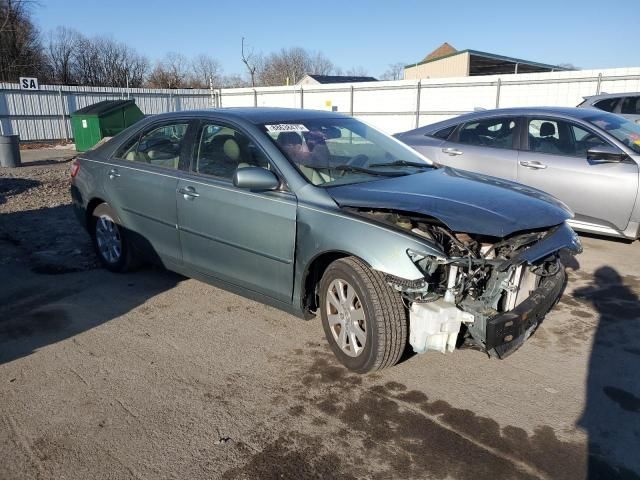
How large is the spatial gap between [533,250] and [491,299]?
0.49 m

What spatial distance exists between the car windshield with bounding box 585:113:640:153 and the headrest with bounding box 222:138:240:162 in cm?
422

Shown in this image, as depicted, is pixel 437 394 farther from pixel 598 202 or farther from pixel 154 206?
pixel 598 202

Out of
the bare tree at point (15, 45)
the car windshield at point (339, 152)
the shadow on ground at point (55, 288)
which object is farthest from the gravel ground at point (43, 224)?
the bare tree at point (15, 45)

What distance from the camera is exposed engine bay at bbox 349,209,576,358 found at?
2.93 metres

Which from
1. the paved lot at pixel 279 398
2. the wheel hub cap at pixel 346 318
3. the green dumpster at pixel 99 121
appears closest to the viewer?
the paved lot at pixel 279 398

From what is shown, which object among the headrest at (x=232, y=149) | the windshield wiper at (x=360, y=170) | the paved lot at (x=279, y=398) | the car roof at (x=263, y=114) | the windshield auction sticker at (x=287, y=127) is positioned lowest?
the paved lot at (x=279, y=398)

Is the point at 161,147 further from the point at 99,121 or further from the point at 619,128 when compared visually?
the point at 99,121

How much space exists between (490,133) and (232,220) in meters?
4.16

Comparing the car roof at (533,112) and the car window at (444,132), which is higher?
the car roof at (533,112)

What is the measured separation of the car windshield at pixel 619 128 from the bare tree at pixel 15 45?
40940mm

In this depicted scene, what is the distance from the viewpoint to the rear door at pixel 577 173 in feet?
18.2

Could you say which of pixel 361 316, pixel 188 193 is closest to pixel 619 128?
pixel 361 316

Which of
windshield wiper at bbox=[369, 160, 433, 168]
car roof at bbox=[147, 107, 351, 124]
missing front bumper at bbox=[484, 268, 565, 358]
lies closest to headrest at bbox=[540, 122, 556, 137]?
windshield wiper at bbox=[369, 160, 433, 168]

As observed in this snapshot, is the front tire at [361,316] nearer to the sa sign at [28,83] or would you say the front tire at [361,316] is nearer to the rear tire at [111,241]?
the rear tire at [111,241]
